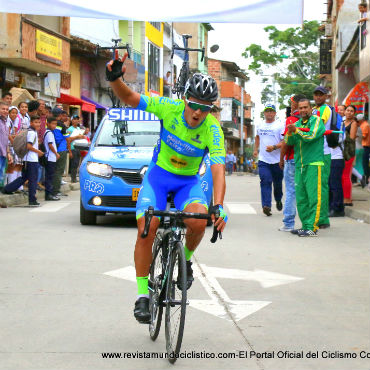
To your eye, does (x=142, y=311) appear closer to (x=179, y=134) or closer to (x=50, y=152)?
(x=179, y=134)

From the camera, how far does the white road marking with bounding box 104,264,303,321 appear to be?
6.91 m

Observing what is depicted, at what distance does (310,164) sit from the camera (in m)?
12.3

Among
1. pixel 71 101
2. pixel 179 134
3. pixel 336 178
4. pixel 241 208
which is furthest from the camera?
pixel 71 101

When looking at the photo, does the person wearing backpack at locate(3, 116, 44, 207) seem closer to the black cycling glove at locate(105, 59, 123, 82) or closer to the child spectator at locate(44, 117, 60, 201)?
the child spectator at locate(44, 117, 60, 201)

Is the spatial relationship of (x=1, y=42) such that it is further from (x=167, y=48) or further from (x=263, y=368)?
(x=167, y=48)

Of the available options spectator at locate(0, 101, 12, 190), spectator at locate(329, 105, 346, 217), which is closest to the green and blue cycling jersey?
spectator at locate(329, 105, 346, 217)

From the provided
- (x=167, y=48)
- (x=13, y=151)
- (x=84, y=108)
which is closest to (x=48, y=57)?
(x=84, y=108)

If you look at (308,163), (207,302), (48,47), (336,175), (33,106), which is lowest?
(207,302)

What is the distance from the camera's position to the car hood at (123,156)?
12.8m

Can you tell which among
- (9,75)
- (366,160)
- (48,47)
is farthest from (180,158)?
(48,47)

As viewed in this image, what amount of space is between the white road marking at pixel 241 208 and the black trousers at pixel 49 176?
3.83 metres

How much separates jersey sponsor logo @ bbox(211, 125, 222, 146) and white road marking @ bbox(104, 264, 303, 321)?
60.0 inches

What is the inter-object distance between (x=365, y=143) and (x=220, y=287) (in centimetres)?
1392

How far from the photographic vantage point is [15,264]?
916 cm
